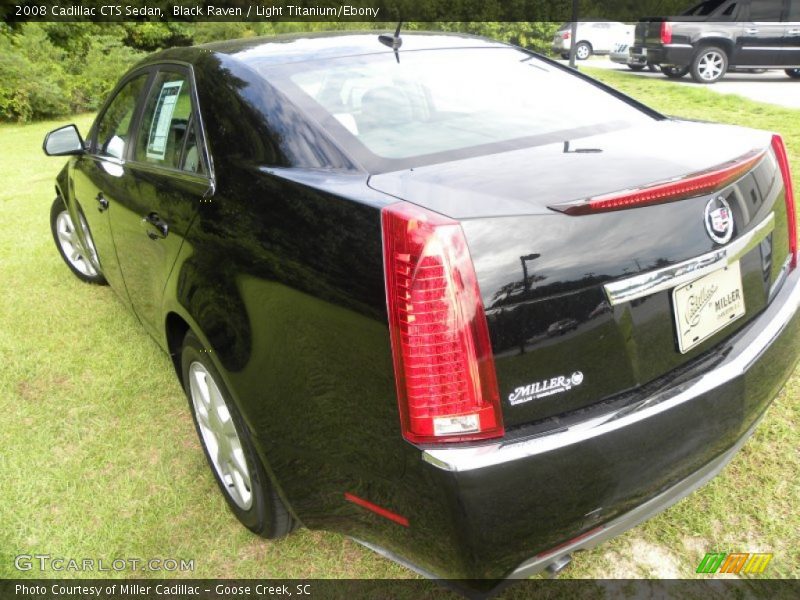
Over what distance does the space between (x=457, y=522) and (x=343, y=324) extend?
52 cm

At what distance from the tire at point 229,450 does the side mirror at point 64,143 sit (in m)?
1.76

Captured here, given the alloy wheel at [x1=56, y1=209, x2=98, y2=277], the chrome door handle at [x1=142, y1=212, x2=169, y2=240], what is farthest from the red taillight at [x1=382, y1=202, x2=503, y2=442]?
the alloy wheel at [x1=56, y1=209, x2=98, y2=277]

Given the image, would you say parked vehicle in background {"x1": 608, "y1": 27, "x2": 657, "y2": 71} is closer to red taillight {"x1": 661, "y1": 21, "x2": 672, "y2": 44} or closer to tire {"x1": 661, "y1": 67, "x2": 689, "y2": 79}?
tire {"x1": 661, "y1": 67, "x2": 689, "y2": 79}

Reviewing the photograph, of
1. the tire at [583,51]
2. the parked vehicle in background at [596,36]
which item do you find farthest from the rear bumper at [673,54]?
the tire at [583,51]

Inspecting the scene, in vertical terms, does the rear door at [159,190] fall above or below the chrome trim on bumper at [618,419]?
above

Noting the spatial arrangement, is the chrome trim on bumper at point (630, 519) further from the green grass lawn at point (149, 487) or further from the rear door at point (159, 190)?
the rear door at point (159, 190)

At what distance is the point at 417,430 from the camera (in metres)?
1.42

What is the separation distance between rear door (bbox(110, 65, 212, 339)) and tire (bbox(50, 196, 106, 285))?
1.51m

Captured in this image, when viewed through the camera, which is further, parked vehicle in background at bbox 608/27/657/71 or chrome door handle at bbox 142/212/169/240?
parked vehicle in background at bbox 608/27/657/71

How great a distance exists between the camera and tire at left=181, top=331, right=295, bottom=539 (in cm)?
206

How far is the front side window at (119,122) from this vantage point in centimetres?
308

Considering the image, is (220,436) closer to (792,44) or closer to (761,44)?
(761,44)

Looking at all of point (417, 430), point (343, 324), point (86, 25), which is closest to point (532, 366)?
point (417, 430)

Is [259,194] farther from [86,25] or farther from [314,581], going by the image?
[86,25]
